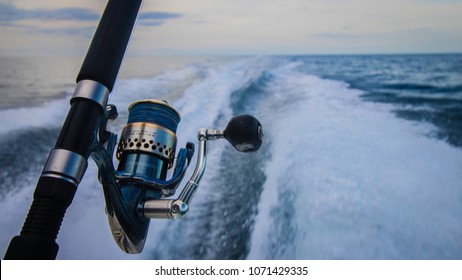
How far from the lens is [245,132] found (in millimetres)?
519

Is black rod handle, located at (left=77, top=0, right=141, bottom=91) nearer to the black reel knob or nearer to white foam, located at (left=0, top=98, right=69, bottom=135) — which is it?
the black reel knob

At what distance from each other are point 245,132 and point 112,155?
192 millimetres

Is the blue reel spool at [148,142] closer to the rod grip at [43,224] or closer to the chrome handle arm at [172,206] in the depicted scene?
the chrome handle arm at [172,206]

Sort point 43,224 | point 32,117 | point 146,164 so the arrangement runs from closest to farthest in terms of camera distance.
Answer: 1. point 43,224
2. point 146,164
3. point 32,117

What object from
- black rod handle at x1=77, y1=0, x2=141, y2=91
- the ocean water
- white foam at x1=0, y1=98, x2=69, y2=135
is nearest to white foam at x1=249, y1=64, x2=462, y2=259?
the ocean water

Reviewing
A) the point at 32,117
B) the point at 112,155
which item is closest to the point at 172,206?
the point at 112,155

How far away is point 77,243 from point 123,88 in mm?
1672

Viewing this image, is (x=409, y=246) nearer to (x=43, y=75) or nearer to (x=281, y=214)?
(x=281, y=214)

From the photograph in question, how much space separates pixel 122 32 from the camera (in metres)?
0.45

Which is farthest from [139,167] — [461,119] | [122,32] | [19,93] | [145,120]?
[461,119]

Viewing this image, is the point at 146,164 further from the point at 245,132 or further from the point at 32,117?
the point at 32,117

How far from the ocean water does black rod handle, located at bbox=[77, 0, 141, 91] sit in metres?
0.70

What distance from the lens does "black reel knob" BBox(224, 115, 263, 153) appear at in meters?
0.52

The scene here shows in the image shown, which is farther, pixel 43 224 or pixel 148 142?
pixel 148 142
